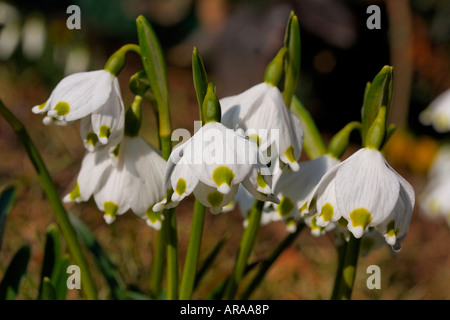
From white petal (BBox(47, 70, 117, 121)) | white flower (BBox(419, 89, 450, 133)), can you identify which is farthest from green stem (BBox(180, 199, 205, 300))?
white flower (BBox(419, 89, 450, 133))

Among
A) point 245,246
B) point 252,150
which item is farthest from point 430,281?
point 252,150

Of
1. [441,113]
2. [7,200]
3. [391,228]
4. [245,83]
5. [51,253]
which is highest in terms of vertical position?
[245,83]

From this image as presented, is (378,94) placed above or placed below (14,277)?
above

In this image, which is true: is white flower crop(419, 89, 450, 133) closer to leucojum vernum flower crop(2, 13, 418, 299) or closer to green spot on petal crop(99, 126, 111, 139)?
leucojum vernum flower crop(2, 13, 418, 299)

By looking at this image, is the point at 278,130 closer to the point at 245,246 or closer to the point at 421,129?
the point at 245,246

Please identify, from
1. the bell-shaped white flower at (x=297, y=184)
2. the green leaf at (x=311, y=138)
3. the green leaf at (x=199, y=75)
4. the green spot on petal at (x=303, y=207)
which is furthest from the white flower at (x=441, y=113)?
the green leaf at (x=199, y=75)

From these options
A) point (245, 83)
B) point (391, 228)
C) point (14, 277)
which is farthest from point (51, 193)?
point (245, 83)

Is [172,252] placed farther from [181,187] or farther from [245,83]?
[245,83]
